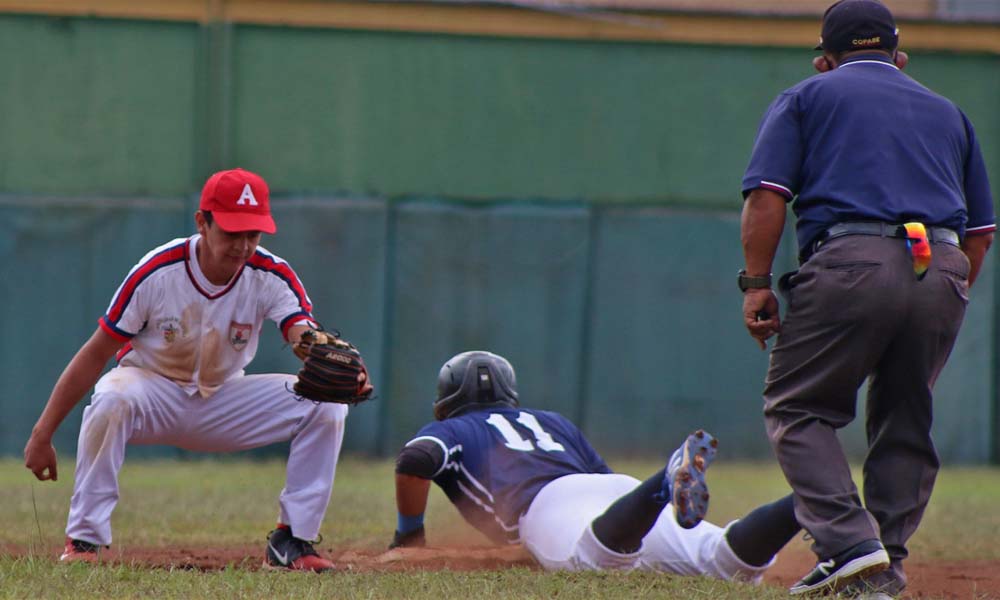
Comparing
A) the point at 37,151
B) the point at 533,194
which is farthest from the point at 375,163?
the point at 37,151

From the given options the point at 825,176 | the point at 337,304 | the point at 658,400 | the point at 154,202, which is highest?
the point at 825,176

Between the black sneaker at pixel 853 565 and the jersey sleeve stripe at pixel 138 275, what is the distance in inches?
115

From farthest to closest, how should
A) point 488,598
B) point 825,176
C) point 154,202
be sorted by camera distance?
1. point 154,202
2. point 825,176
3. point 488,598

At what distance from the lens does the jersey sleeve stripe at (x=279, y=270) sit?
19.7 ft

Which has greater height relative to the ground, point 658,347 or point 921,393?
point 921,393

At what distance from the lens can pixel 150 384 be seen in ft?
19.2

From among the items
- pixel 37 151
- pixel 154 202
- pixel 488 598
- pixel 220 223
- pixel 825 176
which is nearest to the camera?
pixel 488 598

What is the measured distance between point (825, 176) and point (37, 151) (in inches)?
397

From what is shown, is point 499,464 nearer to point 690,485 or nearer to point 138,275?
point 690,485

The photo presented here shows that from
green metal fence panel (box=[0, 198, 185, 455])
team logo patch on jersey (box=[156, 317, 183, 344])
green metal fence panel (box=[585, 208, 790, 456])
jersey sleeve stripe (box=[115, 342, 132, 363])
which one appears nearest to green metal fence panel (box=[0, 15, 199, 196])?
green metal fence panel (box=[0, 198, 185, 455])

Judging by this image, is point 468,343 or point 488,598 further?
point 468,343

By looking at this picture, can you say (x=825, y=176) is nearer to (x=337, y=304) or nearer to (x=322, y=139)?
(x=337, y=304)

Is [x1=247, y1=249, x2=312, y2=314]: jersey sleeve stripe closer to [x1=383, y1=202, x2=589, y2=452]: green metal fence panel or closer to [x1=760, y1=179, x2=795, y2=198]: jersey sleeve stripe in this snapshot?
[x1=760, y1=179, x2=795, y2=198]: jersey sleeve stripe

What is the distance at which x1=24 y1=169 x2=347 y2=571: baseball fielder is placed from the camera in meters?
5.56
